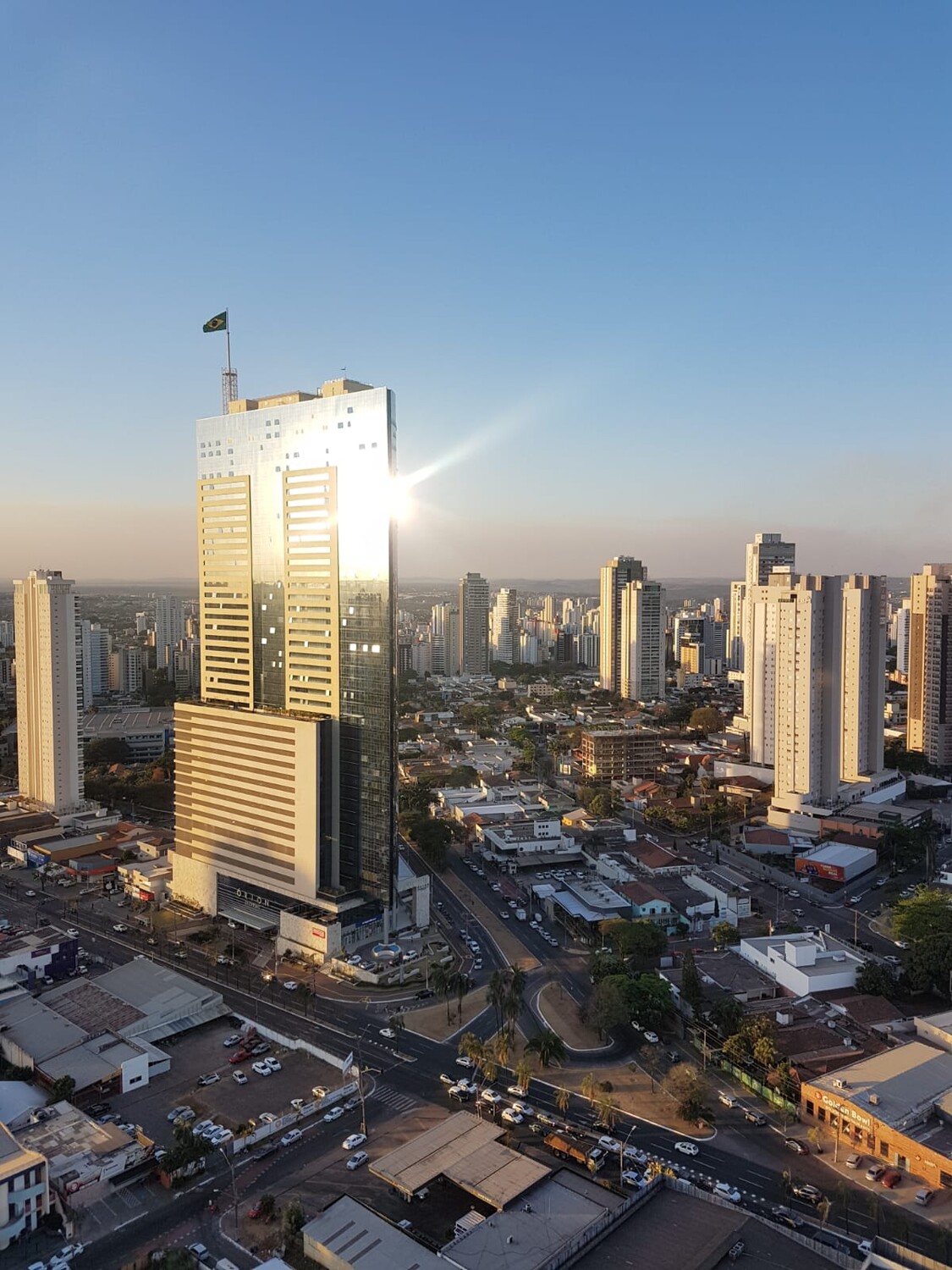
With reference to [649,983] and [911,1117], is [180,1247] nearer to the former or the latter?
[649,983]

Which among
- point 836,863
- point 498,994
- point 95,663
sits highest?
point 95,663

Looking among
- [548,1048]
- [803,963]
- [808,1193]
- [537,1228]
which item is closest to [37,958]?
[548,1048]

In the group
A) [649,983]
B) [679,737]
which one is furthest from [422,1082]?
[679,737]

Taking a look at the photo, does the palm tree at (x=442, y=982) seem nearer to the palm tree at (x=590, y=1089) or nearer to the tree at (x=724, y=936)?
the palm tree at (x=590, y=1089)

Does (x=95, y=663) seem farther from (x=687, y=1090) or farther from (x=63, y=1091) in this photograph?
(x=687, y=1090)

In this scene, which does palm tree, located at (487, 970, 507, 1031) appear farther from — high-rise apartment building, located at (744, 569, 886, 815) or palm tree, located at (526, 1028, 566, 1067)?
high-rise apartment building, located at (744, 569, 886, 815)

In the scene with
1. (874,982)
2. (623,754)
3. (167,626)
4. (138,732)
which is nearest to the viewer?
(874,982)

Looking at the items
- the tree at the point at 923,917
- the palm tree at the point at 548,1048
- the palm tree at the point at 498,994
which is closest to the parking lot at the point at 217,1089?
the palm tree at the point at 498,994
